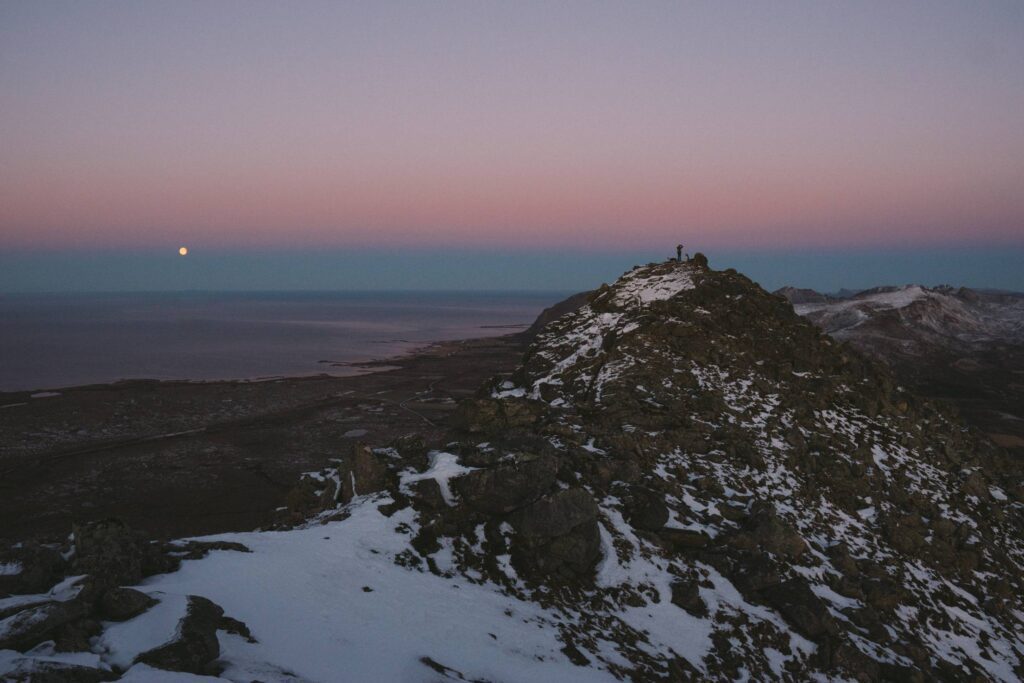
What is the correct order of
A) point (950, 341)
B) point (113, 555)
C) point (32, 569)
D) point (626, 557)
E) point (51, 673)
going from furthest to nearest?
1. point (950, 341)
2. point (626, 557)
3. point (113, 555)
4. point (32, 569)
5. point (51, 673)

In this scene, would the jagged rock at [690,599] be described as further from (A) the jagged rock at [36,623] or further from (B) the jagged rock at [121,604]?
(A) the jagged rock at [36,623]

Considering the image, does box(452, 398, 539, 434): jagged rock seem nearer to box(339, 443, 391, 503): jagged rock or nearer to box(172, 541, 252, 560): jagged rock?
box(339, 443, 391, 503): jagged rock

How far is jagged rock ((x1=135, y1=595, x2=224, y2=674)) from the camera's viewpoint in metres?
6.66

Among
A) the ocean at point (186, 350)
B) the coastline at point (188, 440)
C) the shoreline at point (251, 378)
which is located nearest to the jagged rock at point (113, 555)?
the coastline at point (188, 440)

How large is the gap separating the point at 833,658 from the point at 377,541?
10.5 meters

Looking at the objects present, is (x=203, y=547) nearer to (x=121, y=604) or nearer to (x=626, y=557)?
(x=121, y=604)

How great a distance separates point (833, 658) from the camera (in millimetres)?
12289

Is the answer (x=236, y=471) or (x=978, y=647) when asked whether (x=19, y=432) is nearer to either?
(x=236, y=471)

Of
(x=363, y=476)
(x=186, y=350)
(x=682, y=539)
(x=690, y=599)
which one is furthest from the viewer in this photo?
(x=186, y=350)

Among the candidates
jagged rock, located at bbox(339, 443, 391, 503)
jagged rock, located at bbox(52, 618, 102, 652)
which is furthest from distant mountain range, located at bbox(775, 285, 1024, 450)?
jagged rock, located at bbox(52, 618, 102, 652)

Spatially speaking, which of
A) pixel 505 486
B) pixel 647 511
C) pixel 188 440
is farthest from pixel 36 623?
pixel 188 440

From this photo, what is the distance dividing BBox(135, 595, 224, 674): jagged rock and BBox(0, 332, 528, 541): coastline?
13807 millimetres

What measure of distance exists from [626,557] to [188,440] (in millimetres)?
40559

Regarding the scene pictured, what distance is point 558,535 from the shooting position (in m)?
13.1
